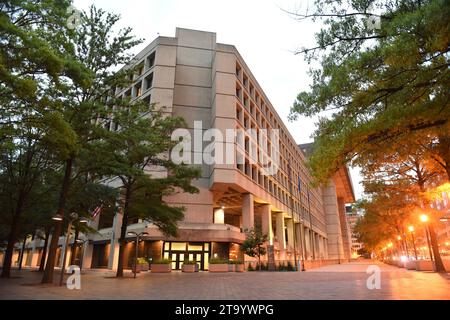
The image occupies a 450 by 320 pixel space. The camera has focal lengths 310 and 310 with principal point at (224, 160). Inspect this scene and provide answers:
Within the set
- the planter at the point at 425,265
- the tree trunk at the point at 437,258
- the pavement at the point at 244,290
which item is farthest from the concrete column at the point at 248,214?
the pavement at the point at 244,290

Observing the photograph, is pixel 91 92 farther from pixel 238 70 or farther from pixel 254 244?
pixel 238 70

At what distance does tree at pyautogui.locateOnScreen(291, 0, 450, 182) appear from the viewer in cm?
683

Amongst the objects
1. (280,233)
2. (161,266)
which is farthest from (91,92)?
(280,233)


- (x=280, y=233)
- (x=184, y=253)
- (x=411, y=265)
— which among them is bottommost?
(x=411, y=265)

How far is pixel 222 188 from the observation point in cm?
3909

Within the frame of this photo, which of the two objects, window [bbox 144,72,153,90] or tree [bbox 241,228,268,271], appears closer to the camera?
tree [bbox 241,228,268,271]

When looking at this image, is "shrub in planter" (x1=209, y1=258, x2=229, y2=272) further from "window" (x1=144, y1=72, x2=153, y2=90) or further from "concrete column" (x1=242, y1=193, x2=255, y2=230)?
"window" (x1=144, y1=72, x2=153, y2=90)

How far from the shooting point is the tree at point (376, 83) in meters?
6.83

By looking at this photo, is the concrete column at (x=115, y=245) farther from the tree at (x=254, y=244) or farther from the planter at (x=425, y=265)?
the planter at (x=425, y=265)

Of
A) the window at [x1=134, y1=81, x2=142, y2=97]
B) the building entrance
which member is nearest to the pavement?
the building entrance

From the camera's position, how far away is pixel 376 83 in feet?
26.8
